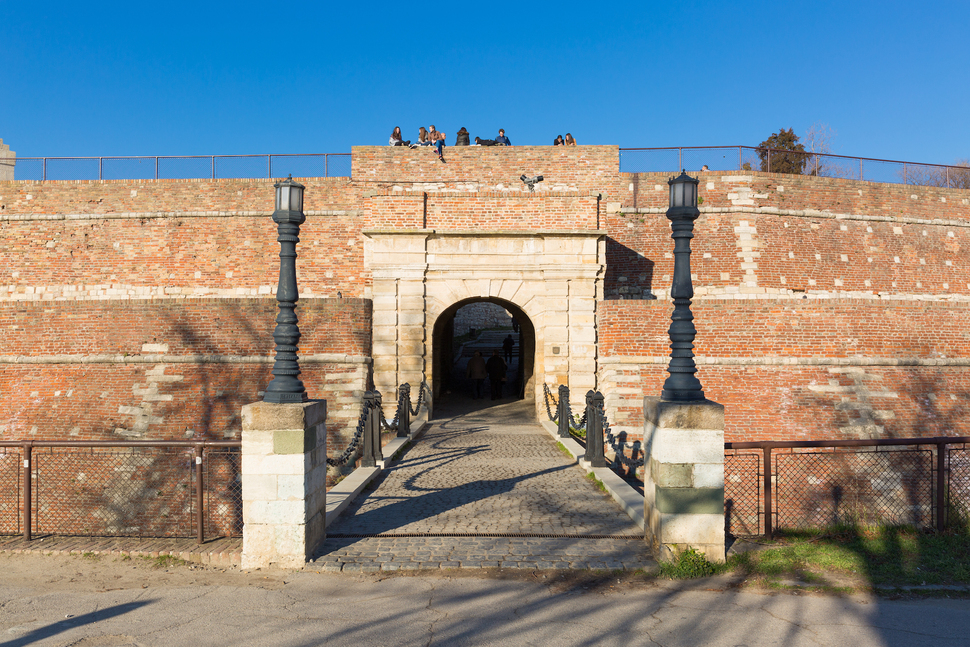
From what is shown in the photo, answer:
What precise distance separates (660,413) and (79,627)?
460 cm

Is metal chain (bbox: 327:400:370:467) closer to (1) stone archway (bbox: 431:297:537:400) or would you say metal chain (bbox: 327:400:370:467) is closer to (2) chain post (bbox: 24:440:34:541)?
(2) chain post (bbox: 24:440:34:541)

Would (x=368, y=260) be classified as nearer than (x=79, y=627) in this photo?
No

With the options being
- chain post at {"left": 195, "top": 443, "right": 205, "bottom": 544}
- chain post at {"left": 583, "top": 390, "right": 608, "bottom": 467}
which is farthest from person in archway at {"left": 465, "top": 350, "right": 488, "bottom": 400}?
chain post at {"left": 195, "top": 443, "right": 205, "bottom": 544}

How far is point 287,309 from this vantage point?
221 inches

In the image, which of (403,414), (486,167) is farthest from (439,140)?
(403,414)

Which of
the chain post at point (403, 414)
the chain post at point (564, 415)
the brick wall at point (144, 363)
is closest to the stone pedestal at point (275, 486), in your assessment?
the chain post at point (403, 414)

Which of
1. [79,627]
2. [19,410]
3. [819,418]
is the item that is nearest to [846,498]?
[819,418]

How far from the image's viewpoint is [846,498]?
10266 millimetres

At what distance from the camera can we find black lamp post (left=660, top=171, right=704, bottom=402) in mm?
5371

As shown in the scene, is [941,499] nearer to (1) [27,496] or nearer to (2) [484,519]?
(2) [484,519]

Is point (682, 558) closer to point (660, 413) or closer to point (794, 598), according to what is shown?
point (794, 598)

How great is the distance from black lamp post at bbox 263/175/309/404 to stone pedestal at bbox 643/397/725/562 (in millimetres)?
3205

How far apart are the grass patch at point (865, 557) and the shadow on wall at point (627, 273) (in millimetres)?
12615

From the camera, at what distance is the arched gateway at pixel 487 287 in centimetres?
1426
